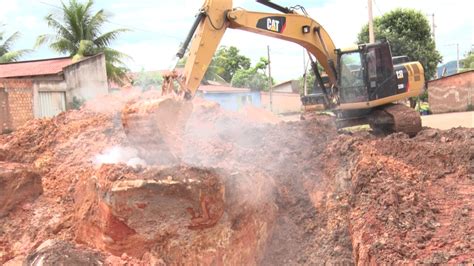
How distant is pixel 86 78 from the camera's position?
16.0 metres

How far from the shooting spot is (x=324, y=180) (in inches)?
229

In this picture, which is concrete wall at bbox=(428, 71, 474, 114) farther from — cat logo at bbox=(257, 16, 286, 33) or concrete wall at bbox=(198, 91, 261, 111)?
cat logo at bbox=(257, 16, 286, 33)

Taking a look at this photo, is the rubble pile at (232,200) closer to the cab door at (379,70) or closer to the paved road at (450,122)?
the cab door at (379,70)

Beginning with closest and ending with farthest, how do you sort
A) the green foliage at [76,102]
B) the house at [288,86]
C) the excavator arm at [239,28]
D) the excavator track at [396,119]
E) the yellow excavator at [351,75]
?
the excavator arm at [239,28] → the yellow excavator at [351,75] → the excavator track at [396,119] → the green foliage at [76,102] → the house at [288,86]

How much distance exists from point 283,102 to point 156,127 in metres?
29.8

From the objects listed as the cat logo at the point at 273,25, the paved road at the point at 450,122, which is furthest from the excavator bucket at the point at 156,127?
the paved road at the point at 450,122

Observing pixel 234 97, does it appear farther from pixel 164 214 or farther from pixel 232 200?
pixel 164 214

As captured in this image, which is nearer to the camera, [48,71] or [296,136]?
[296,136]

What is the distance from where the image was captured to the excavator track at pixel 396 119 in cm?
849

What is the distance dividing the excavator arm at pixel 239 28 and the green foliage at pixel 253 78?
83.1 ft

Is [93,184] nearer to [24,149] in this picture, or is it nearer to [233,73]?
[24,149]

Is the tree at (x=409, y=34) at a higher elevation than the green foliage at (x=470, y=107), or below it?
higher

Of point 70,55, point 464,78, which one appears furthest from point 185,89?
point 464,78

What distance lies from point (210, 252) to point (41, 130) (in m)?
3.99
